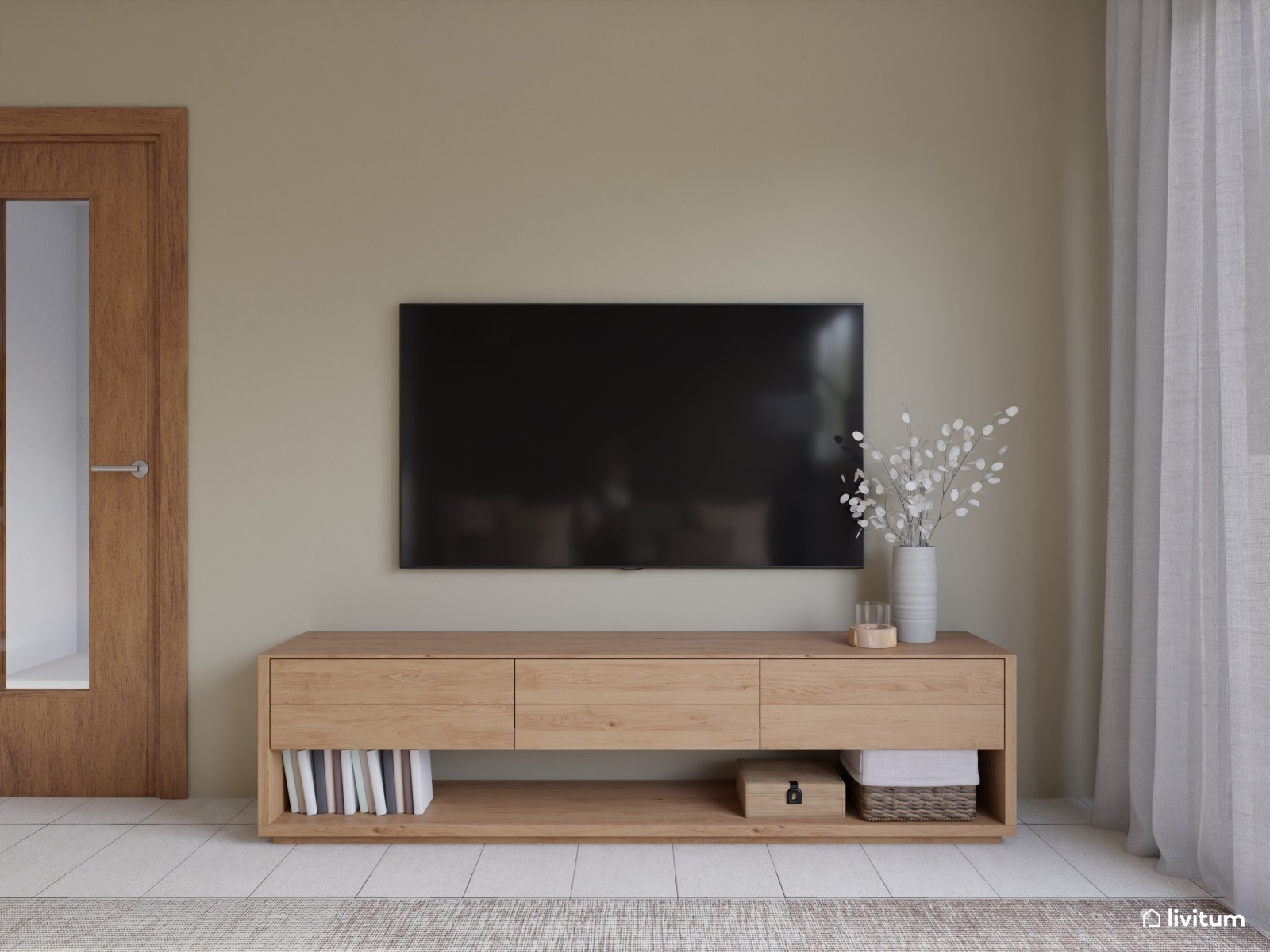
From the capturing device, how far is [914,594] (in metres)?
2.65

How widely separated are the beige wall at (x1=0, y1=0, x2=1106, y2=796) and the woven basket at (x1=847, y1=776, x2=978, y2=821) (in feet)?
1.68

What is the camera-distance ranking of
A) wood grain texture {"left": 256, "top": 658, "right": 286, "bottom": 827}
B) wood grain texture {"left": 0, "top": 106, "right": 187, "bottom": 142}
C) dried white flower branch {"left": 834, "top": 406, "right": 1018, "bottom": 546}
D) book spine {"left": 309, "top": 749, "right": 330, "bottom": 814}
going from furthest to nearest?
wood grain texture {"left": 0, "top": 106, "right": 187, "bottom": 142}, dried white flower branch {"left": 834, "top": 406, "right": 1018, "bottom": 546}, book spine {"left": 309, "top": 749, "right": 330, "bottom": 814}, wood grain texture {"left": 256, "top": 658, "right": 286, "bottom": 827}

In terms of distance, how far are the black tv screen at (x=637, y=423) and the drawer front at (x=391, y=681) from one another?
44cm

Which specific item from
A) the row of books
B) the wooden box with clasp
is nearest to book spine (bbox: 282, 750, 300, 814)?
the row of books

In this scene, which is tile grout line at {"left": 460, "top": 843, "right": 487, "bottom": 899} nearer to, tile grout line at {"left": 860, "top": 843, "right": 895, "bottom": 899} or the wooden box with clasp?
the wooden box with clasp

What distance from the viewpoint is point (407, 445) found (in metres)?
2.86

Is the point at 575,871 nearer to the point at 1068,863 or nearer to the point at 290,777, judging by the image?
the point at 290,777

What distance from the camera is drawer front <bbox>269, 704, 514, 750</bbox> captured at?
8.20ft

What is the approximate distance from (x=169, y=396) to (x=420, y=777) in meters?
1.52

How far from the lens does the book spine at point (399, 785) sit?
8.43ft

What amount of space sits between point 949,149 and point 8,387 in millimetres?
3290

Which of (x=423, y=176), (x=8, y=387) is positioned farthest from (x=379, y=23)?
(x=8, y=387)

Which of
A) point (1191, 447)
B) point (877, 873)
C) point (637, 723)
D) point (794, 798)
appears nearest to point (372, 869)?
point (637, 723)

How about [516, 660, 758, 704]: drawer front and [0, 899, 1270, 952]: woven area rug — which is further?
[516, 660, 758, 704]: drawer front
